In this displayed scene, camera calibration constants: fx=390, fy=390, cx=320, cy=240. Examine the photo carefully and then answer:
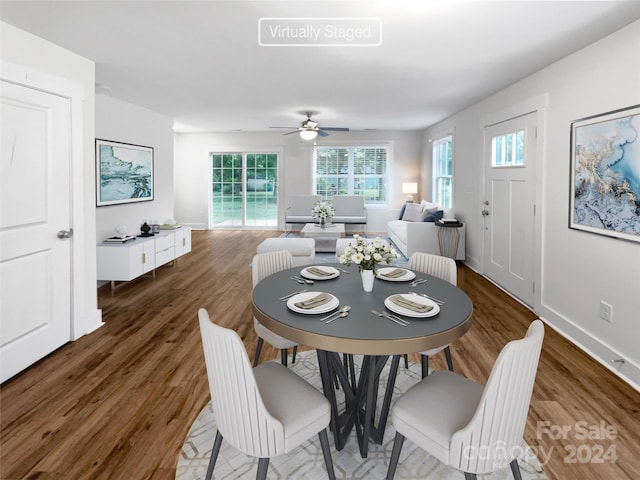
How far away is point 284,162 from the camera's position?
9.45m

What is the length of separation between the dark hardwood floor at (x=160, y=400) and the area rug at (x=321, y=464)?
75 millimetres

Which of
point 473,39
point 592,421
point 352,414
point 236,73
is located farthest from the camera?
point 236,73

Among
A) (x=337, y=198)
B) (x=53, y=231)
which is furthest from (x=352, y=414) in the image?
(x=337, y=198)

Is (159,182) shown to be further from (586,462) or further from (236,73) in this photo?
(586,462)

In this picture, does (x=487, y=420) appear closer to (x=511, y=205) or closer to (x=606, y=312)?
(x=606, y=312)

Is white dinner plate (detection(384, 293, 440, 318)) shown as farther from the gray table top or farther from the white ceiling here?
the white ceiling

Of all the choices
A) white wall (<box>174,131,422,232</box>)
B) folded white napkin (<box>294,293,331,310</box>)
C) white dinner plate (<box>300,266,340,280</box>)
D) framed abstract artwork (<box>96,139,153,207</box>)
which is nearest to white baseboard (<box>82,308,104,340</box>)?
framed abstract artwork (<box>96,139,153,207</box>)

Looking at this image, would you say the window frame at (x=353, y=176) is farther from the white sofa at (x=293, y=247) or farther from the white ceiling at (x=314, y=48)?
the white sofa at (x=293, y=247)

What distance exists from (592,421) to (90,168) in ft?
13.3

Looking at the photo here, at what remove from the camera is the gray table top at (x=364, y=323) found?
1455 mm

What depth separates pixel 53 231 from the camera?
300 centimetres

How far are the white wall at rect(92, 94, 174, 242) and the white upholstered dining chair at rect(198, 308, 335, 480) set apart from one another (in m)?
4.20

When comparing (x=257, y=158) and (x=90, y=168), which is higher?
(x=257, y=158)

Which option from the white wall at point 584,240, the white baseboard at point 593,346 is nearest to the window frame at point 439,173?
the white wall at point 584,240
